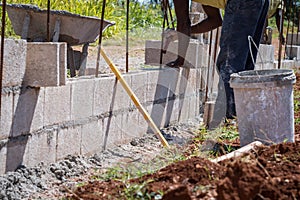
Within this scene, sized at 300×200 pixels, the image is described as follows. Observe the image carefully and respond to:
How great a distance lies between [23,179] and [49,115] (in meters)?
0.50

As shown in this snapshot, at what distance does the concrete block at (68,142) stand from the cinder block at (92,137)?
0.22 feet

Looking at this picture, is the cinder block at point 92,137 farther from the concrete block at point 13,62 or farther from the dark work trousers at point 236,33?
the dark work trousers at point 236,33

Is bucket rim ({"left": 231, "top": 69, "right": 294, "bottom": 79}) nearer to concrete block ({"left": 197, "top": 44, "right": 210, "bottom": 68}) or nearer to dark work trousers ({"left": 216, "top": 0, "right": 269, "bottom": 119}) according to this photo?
dark work trousers ({"left": 216, "top": 0, "right": 269, "bottom": 119})

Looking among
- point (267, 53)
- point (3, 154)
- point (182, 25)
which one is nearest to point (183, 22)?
point (182, 25)

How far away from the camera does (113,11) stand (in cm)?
918

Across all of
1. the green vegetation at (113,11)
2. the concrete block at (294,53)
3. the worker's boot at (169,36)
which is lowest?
the concrete block at (294,53)

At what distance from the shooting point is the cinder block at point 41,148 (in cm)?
401

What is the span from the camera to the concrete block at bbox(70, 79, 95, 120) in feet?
14.5

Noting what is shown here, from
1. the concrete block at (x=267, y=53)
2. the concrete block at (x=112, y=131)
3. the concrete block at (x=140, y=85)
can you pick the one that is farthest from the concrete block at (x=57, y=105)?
the concrete block at (x=267, y=53)

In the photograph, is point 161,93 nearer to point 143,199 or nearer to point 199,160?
point 199,160

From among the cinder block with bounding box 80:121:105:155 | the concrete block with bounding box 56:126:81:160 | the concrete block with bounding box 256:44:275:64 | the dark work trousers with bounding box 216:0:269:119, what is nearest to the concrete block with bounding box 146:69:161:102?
the dark work trousers with bounding box 216:0:269:119

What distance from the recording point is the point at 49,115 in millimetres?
4156

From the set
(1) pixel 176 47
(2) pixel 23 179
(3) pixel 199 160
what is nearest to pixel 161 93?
(1) pixel 176 47

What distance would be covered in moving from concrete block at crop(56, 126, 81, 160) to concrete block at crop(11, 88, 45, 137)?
27 cm
